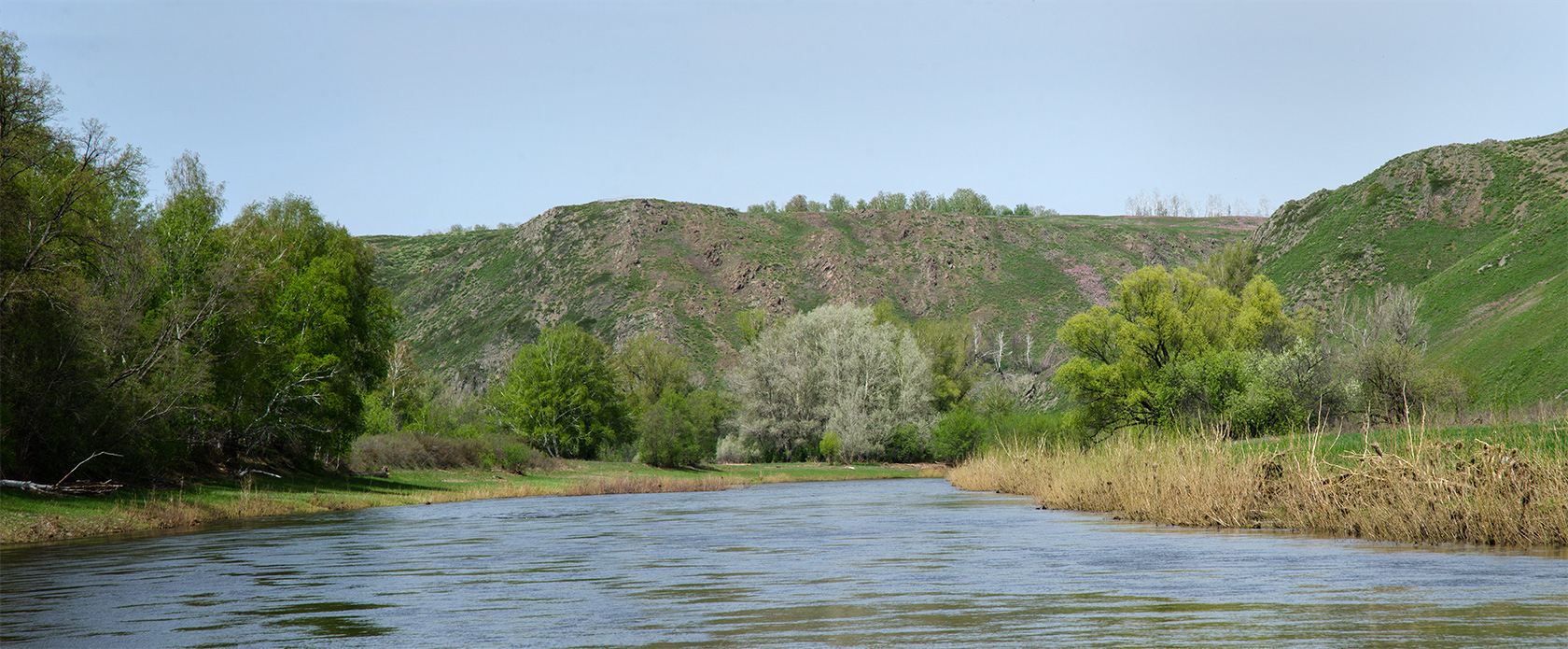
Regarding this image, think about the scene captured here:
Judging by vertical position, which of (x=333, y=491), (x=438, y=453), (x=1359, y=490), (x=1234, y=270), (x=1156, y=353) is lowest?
(x=333, y=491)

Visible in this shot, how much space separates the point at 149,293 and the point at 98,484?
31.5ft

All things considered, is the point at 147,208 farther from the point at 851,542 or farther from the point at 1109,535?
the point at 1109,535

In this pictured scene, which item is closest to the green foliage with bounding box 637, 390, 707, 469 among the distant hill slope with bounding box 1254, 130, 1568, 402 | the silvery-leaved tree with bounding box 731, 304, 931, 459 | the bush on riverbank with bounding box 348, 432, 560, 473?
the silvery-leaved tree with bounding box 731, 304, 931, 459

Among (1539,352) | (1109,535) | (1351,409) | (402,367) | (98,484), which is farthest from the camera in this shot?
(402,367)

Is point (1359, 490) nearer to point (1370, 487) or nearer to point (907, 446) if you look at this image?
point (1370, 487)

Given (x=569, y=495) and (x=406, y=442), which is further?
(x=406, y=442)

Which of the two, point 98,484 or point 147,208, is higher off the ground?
point 147,208

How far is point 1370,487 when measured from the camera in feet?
74.3

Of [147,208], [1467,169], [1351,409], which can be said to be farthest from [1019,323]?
[147,208]

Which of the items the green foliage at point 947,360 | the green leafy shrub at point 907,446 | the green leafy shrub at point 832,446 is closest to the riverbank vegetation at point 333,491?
the green leafy shrub at point 832,446

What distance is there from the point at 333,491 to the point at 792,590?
42.0 metres

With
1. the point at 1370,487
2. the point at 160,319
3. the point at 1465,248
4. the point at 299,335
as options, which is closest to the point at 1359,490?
the point at 1370,487

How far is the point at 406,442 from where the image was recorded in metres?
70.1

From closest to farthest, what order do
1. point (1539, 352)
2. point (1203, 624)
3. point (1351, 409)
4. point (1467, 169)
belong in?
point (1203, 624) → point (1351, 409) → point (1539, 352) → point (1467, 169)
